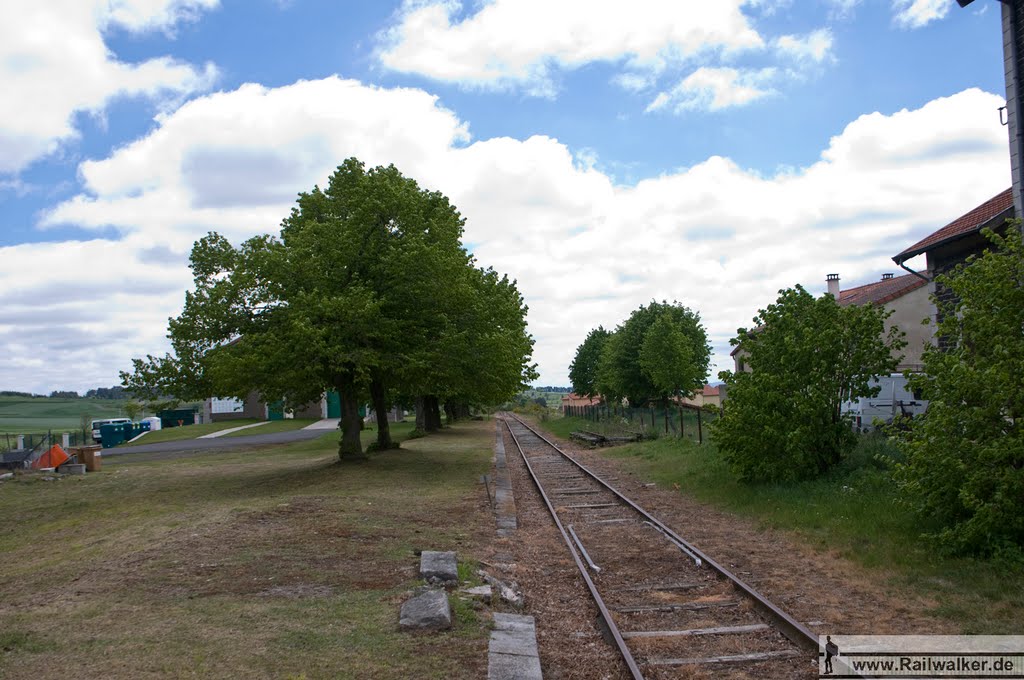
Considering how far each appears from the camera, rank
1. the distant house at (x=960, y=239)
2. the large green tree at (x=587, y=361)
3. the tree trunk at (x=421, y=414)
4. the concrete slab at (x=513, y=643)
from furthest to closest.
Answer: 1. the large green tree at (x=587, y=361)
2. the tree trunk at (x=421, y=414)
3. the distant house at (x=960, y=239)
4. the concrete slab at (x=513, y=643)

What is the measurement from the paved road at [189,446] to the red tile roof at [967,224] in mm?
29473

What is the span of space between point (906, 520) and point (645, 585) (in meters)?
3.58

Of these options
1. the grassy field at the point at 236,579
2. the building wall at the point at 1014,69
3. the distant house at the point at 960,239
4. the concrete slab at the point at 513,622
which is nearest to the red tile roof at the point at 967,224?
the distant house at the point at 960,239

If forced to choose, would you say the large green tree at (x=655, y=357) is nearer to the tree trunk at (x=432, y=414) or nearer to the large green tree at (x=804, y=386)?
the tree trunk at (x=432, y=414)

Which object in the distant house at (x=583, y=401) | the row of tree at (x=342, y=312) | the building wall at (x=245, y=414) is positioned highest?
the row of tree at (x=342, y=312)

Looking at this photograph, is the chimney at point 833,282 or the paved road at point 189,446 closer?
the paved road at point 189,446

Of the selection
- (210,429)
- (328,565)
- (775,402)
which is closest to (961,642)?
(328,565)

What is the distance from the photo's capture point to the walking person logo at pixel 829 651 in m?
5.61

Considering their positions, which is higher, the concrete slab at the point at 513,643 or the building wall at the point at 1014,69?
the building wall at the point at 1014,69

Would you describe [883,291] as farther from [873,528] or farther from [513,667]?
[513,667]

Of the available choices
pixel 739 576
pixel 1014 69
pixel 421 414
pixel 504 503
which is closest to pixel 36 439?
pixel 421 414

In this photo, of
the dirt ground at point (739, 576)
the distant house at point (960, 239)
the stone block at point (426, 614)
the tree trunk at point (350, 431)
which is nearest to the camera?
the dirt ground at point (739, 576)

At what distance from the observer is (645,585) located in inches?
339

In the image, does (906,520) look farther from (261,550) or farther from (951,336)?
(261,550)
